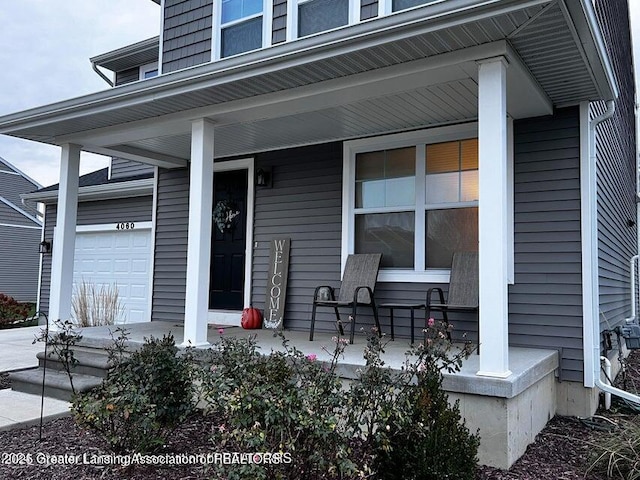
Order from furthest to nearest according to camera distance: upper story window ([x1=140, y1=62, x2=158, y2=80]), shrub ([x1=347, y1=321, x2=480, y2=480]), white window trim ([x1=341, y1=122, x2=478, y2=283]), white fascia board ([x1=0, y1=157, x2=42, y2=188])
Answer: white fascia board ([x1=0, y1=157, x2=42, y2=188]), upper story window ([x1=140, y1=62, x2=158, y2=80]), white window trim ([x1=341, y1=122, x2=478, y2=283]), shrub ([x1=347, y1=321, x2=480, y2=480])

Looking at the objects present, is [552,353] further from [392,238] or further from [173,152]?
[173,152]

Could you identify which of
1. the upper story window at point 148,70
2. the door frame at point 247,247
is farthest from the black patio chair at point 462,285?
the upper story window at point 148,70

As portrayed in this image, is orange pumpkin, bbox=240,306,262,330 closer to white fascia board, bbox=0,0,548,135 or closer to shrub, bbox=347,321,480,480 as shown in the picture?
white fascia board, bbox=0,0,548,135

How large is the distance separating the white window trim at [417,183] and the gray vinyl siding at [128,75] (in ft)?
21.7

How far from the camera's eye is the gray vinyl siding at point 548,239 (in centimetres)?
421

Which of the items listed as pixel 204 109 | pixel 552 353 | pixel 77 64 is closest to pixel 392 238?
pixel 552 353

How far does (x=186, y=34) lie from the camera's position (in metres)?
6.43

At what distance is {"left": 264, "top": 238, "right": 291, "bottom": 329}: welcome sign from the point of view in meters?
5.91

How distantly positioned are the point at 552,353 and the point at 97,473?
131 inches

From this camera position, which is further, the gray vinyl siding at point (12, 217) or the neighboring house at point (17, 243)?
the gray vinyl siding at point (12, 217)

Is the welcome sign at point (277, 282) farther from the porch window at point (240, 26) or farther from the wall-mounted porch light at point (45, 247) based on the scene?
the wall-mounted porch light at point (45, 247)

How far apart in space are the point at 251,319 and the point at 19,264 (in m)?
14.5

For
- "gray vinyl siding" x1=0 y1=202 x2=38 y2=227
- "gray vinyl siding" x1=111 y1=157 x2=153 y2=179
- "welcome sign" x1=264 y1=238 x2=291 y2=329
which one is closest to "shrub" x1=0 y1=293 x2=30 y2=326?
"gray vinyl siding" x1=111 y1=157 x2=153 y2=179

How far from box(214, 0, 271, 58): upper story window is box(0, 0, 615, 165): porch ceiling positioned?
113 cm
